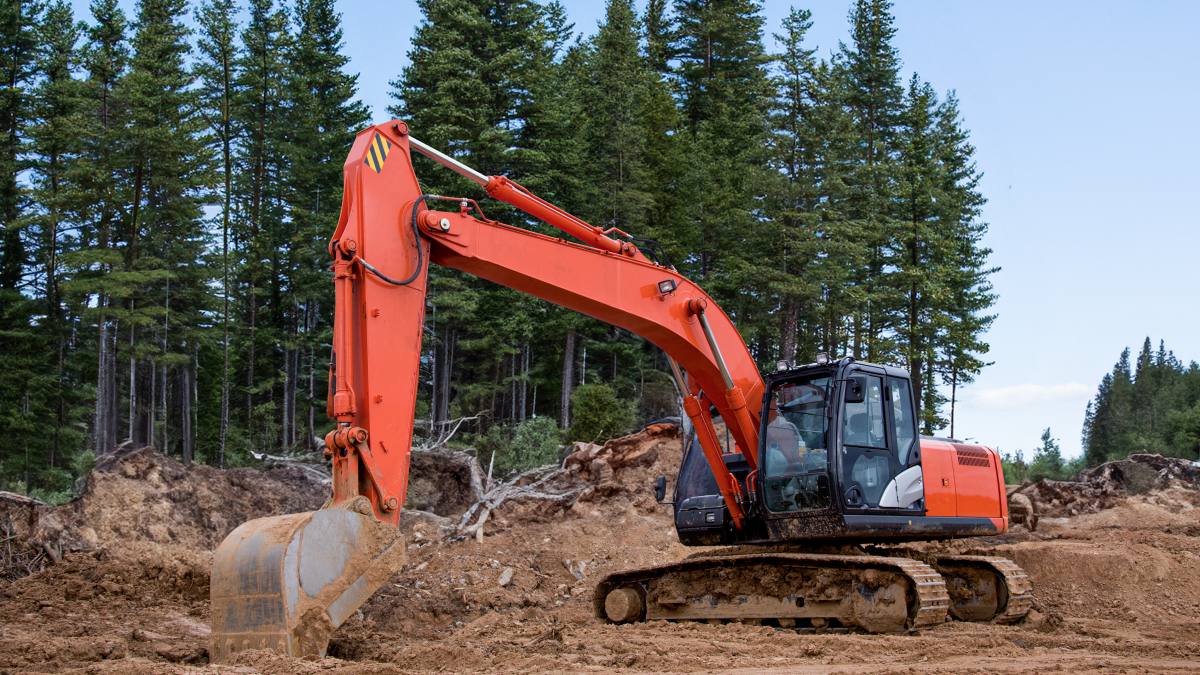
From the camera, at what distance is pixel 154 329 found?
95.3 ft

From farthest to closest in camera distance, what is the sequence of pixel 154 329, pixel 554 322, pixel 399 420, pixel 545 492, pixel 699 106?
pixel 699 106, pixel 554 322, pixel 154 329, pixel 545 492, pixel 399 420

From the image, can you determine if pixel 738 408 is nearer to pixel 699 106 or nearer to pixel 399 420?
pixel 399 420

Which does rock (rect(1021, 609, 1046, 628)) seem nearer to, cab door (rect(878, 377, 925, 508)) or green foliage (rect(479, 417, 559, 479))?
cab door (rect(878, 377, 925, 508))

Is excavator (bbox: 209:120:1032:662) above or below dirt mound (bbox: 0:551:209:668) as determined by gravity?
above

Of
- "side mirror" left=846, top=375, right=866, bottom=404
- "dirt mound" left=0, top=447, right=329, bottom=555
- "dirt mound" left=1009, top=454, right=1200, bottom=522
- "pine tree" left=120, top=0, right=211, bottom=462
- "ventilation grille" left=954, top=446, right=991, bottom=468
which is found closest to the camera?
"side mirror" left=846, top=375, right=866, bottom=404

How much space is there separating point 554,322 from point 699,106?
20.7m

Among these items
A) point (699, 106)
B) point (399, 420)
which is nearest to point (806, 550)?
point (399, 420)

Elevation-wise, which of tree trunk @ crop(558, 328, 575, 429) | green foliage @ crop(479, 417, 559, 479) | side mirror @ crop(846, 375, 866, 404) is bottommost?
green foliage @ crop(479, 417, 559, 479)

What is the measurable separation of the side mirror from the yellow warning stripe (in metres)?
4.59

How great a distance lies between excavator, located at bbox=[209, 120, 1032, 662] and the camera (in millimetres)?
6492

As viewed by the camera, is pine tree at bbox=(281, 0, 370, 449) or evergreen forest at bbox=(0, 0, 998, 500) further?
pine tree at bbox=(281, 0, 370, 449)

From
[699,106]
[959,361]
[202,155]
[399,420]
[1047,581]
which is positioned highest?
[699,106]

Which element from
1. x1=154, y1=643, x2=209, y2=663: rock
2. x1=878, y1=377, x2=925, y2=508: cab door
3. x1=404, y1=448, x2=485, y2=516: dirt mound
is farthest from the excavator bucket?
x1=404, y1=448, x2=485, y2=516: dirt mound

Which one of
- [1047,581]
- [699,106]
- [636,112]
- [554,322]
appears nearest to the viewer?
[1047,581]
